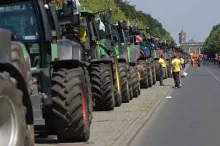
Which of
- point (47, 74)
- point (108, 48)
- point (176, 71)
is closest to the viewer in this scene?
point (47, 74)

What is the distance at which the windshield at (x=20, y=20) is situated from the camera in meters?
9.73

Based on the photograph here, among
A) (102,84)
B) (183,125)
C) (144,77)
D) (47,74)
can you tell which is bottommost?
(183,125)

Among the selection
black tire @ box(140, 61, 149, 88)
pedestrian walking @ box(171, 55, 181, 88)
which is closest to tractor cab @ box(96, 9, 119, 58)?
black tire @ box(140, 61, 149, 88)

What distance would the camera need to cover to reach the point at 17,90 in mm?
6234

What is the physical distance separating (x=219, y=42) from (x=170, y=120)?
149m

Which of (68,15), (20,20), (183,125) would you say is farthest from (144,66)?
(20,20)

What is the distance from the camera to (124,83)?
1862 centimetres

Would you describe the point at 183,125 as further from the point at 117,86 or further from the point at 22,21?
the point at 22,21

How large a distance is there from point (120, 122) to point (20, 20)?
192 inches

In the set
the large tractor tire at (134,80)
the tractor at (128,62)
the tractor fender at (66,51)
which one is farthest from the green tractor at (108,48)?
the tractor fender at (66,51)

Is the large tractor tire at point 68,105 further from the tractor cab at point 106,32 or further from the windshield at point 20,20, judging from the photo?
the tractor cab at point 106,32

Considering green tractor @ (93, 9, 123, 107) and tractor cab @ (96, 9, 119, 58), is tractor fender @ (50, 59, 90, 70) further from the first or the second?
tractor cab @ (96, 9, 119, 58)

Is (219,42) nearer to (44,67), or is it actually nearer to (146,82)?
(146,82)

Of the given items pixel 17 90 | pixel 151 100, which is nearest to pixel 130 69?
pixel 151 100
